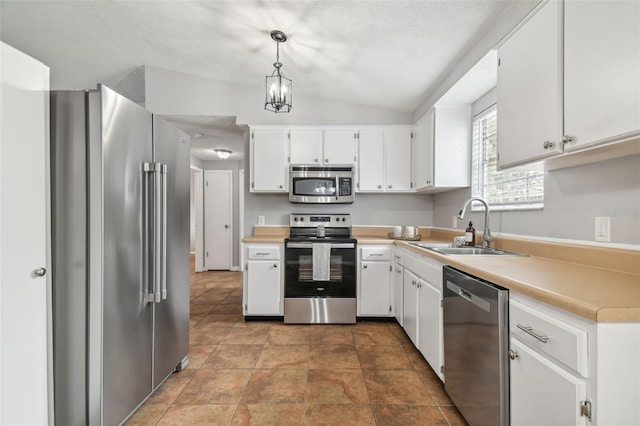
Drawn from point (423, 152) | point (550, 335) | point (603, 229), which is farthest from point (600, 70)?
point (423, 152)

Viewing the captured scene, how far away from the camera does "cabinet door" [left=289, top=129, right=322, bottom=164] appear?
3.29 metres

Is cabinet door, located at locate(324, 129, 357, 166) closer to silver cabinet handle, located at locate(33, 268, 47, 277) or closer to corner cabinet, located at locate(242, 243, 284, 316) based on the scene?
corner cabinet, located at locate(242, 243, 284, 316)

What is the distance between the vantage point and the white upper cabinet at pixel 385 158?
331 centimetres

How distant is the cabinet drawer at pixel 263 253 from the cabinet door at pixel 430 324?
4.83ft

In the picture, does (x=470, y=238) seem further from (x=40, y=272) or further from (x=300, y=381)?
(x=40, y=272)

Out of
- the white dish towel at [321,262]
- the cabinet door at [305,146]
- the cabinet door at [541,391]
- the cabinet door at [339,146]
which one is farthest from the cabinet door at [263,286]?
the cabinet door at [541,391]

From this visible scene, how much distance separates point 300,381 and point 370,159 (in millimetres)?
2366

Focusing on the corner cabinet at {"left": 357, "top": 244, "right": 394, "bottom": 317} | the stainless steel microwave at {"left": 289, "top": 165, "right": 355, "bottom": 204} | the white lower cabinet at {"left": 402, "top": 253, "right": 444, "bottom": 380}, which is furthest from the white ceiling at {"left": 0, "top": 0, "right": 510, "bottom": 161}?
the corner cabinet at {"left": 357, "top": 244, "right": 394, "bottom": 317}

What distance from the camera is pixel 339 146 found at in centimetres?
330

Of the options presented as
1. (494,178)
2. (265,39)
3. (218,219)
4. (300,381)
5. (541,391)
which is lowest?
(300,381)

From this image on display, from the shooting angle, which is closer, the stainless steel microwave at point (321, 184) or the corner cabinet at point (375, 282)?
the corner cabinet at point (375, 282)

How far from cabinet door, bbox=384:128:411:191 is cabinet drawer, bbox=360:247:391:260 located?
0.78m

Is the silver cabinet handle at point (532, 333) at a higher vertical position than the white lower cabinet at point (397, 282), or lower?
higher

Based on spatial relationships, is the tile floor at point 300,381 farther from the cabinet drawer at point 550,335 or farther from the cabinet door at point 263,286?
the cabinet drawer at point 550,335
